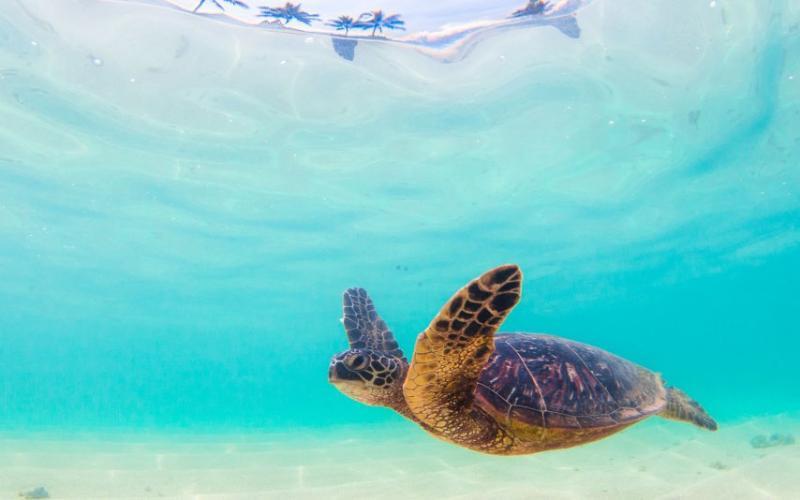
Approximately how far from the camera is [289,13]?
9.41 m

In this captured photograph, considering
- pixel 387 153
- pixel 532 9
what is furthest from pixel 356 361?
pixel 387 153

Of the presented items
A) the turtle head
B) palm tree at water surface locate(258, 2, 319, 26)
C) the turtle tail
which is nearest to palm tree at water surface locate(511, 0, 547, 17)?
palm tree at water surface locate(258, 2, 319, 26)

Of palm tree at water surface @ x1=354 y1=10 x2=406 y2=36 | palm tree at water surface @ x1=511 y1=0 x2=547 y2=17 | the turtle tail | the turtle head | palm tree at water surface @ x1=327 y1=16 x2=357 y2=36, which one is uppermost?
palm tree at water surface @ x1=327 y1=16 x2=357 y2=36

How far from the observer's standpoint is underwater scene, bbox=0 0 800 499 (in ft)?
13.6

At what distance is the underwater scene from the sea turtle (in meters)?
0.02

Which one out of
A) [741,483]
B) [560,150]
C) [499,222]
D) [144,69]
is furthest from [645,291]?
[144,69]

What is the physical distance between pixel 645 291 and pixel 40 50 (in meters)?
44.4

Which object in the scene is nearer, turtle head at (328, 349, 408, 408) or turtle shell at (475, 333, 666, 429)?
turtle head at (328, 349, 408, 408)

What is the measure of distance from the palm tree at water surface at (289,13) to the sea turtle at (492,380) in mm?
7164

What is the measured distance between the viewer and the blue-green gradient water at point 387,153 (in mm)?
10523

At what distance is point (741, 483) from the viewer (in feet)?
24.5

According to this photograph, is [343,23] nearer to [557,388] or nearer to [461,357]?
[557,388]

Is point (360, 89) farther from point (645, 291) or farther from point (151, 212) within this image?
point (645, 291)

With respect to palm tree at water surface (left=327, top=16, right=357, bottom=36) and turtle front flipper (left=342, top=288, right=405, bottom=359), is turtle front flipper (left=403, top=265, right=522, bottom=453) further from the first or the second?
palm tree at water surface (left=327, top=16, right=357, bottom=36)
